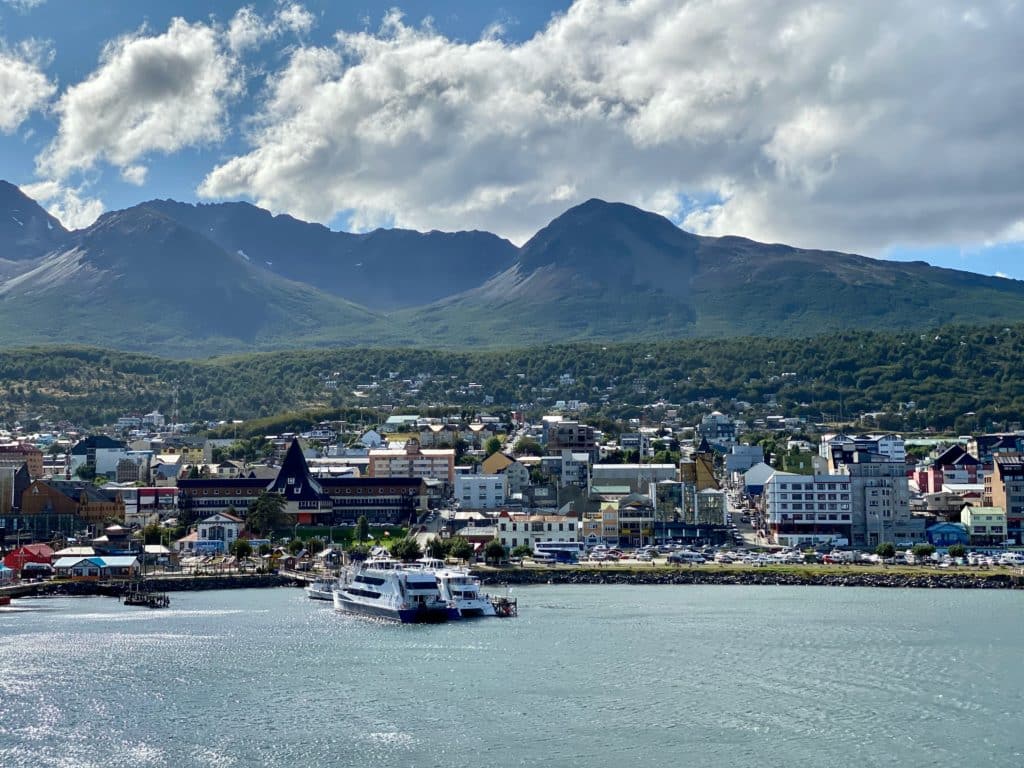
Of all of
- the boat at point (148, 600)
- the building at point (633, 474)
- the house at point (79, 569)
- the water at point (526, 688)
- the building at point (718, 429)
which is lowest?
the water at point (526, 688)

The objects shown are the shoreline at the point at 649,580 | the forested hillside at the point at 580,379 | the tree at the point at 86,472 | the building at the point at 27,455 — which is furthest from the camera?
the forested hillside at the point at 580,379

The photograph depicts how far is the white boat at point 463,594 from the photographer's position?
4609cm

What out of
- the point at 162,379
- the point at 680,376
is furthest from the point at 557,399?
the point at 162,379

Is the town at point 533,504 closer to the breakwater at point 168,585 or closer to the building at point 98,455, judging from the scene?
the building at point 98,455

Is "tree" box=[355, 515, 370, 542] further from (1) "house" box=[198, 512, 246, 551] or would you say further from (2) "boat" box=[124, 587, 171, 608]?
(2) "boat" box=[124, 587, 171, 608]

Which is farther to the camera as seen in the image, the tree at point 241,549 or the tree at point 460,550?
the tree at point 241,549

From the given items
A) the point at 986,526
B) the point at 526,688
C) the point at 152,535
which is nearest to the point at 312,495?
the point at 152,535

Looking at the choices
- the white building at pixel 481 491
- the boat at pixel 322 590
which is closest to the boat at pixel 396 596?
the boat at pixel 322 590

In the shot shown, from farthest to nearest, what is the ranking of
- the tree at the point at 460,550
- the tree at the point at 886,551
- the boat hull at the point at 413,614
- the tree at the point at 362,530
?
1. the tree at the point at 362,530
2. the tree at the point at 886,551
3. the tree at the point at 460,550
4. the boat hull at the point at 413,614

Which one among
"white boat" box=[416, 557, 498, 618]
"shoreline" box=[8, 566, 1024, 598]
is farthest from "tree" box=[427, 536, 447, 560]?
"white boat" box=[416, 557, 498, 618]

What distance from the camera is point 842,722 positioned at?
95.3 feet

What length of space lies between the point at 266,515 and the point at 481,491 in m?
12.3

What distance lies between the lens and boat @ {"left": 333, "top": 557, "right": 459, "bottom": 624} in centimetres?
4534

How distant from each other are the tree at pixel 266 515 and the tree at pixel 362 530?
12.2 feet
